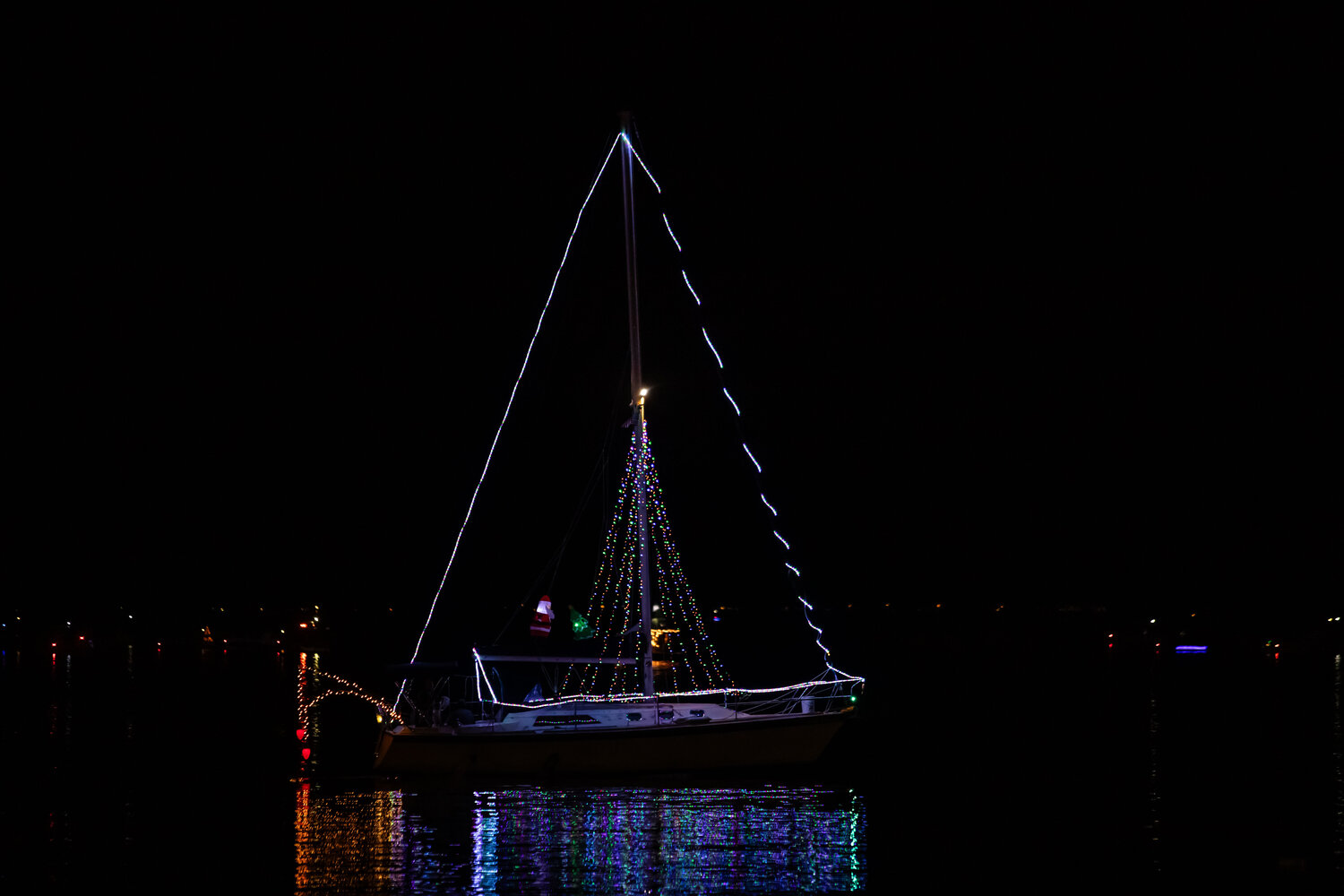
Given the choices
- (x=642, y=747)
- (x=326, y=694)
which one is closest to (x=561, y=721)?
(x=642, y=747)

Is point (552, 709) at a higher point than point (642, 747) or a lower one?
higher

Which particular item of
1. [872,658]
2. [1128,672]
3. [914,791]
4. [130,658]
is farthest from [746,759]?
[130,658]

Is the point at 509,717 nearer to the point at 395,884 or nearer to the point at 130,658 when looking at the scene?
the point at 395,884

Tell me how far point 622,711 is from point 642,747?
1.10 m

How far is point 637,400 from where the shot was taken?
3766cm

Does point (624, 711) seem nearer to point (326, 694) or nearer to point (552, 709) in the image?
point (552, 709)

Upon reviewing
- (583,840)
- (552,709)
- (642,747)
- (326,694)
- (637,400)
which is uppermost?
(637,400)

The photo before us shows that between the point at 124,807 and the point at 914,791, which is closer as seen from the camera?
the point at 124,807

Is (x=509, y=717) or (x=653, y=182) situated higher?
(x=653, y=182)

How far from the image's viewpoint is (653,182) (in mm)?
38562

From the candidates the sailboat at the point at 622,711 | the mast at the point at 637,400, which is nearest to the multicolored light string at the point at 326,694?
the sailboat at the point at 622,711

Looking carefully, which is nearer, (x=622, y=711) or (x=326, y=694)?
(x=622, y=711)

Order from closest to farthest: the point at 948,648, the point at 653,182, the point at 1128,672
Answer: the point at 653,182, the point at 1128,672, the point at 948,648

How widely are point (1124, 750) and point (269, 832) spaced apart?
85.9ft
